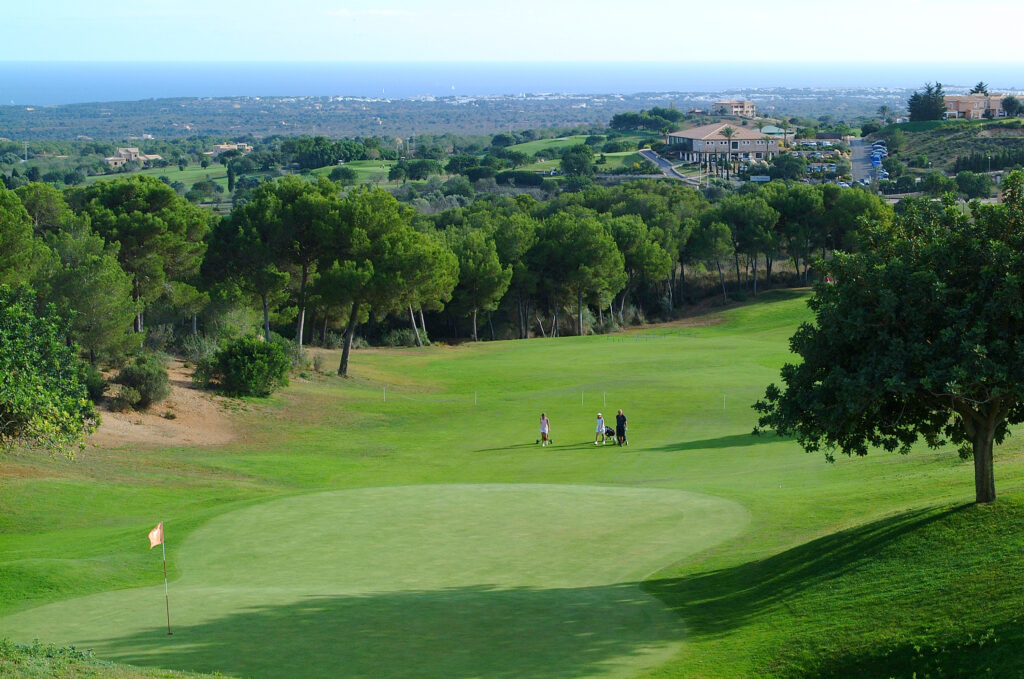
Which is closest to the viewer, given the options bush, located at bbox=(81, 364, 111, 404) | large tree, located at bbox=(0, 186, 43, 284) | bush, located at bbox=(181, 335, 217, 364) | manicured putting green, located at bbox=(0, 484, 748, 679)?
manicured putting green, located at bbox=(0, 484, 748, 679)

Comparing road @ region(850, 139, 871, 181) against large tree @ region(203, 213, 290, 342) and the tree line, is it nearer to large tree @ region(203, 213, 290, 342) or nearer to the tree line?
the tree line

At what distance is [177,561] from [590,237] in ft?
185

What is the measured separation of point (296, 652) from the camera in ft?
49.2

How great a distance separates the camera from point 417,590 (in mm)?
18391

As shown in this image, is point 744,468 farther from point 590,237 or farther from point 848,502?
point 590,237

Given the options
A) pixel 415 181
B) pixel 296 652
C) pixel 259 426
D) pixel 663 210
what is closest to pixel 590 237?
pixel 663 210

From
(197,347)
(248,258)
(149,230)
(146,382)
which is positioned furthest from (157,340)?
(146,382)

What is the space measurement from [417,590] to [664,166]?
515ft

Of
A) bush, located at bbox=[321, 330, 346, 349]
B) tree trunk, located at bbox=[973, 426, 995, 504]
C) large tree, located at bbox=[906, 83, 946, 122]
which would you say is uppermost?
large tree, located at bbox=[906, 83, 946, 122]

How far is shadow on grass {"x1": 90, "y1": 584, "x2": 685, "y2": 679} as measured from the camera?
14461 mm

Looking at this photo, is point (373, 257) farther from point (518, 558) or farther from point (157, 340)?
point (518, 558)

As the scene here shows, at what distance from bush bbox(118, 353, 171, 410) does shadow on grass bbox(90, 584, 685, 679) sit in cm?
2278

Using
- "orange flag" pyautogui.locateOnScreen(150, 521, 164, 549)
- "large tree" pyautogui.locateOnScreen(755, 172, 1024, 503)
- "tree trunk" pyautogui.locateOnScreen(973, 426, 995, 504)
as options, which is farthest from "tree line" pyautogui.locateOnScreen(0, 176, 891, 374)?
"orange flag" pyautogui.locateOnScreen(150, 521, 164, 549)

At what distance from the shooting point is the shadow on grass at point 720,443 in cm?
3491
